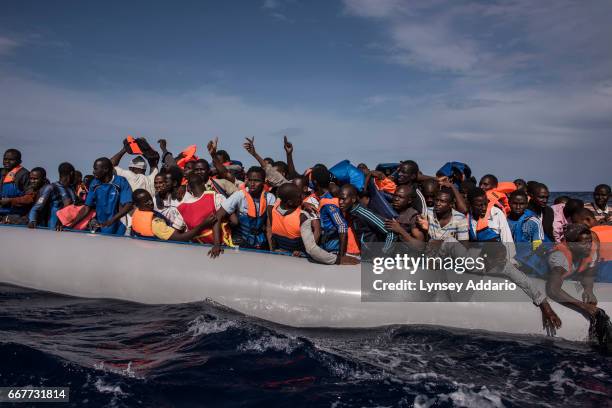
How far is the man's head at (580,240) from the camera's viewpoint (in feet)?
14.7

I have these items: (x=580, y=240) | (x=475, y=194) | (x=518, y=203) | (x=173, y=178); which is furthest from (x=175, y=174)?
(x=580, y=240)

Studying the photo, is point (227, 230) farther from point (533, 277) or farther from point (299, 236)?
point (533, 277)

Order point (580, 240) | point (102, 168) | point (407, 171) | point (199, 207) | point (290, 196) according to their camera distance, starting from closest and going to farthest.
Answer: point (580, 240)
point (290, 196)
point (199, 207)
point (407, 171)
point (102, 168)

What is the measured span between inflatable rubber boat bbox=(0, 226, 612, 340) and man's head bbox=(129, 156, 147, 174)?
49.3 inches

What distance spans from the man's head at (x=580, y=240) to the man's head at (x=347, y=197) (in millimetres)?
2167

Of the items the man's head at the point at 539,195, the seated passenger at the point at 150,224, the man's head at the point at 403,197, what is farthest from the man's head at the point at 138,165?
the man's head at the point at 539,195

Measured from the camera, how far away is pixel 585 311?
172 inches

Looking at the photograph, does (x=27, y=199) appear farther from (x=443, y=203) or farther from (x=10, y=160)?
(x=443, y=203)

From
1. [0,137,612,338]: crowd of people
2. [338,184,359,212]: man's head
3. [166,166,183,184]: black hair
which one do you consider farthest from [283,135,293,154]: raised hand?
[338,184,359,212]: man's head

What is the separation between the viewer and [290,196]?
489cm

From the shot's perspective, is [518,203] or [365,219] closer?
[365,219]

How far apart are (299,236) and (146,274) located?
1.80m

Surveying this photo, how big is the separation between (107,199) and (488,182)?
17.4 ft

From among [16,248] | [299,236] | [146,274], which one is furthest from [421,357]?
[16,248]
